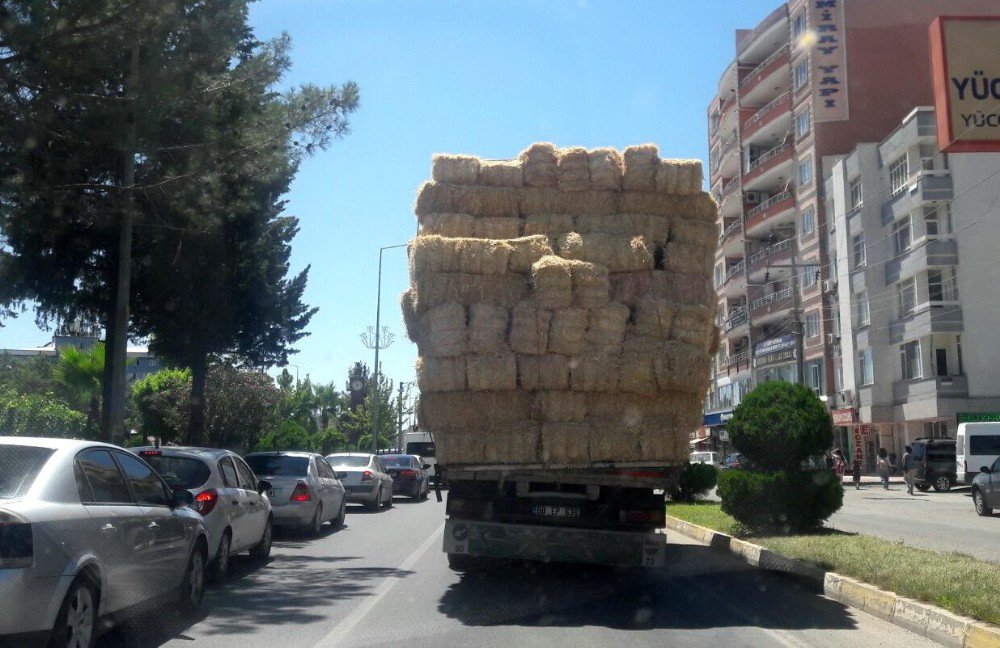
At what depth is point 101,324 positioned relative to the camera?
22547 millimetres

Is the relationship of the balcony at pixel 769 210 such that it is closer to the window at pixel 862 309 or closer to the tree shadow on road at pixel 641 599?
the window at pixel 862 309

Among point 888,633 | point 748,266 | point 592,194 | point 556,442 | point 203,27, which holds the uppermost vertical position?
point 748,266

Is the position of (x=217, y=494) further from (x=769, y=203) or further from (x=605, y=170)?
(x=769, y=203)

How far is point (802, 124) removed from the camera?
49562 millimetres

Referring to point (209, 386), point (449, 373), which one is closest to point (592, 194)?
point (449, 373)

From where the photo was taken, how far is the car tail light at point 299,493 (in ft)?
50.5

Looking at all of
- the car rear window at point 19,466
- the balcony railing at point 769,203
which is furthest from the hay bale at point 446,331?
the balcony railing at point 769,203

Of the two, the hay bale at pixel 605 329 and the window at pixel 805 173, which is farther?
the window at pixel 805 173

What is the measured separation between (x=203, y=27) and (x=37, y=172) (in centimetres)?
283

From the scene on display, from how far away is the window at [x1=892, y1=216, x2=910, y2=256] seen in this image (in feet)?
136

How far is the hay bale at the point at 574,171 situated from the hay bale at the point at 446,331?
2179 mm

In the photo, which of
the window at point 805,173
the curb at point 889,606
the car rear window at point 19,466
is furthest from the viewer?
A: the window at point 805,173

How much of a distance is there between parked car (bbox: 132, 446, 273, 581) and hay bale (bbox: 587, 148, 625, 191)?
213 inches

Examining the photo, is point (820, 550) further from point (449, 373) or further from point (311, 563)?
point (311, 563)
